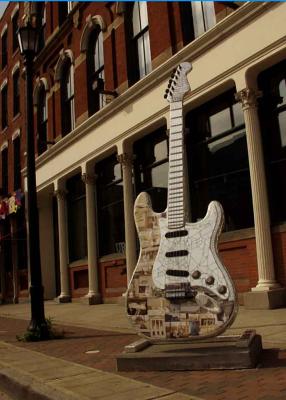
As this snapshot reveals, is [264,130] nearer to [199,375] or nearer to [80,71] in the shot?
[199,375]

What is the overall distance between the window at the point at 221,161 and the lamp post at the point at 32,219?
5048mm

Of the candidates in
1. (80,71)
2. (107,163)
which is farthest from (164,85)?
(80,71)

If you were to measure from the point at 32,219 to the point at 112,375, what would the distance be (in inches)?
200

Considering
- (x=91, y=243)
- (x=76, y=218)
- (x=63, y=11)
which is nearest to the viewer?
(x=91, y=243)

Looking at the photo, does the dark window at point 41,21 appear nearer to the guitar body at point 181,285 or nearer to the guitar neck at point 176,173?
the guitar neck at point 176,173

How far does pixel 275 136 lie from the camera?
11945 mm

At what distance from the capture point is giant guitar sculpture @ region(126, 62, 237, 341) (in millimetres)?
5754

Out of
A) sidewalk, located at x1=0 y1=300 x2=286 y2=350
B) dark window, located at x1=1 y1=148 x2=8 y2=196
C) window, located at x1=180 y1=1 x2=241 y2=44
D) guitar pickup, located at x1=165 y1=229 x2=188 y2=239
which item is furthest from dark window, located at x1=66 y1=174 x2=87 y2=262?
guitar pickup, located at x1=165 y1=229 x2=188 y2=239

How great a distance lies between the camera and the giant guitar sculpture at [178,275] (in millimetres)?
5754

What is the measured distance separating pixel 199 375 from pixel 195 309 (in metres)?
0.72

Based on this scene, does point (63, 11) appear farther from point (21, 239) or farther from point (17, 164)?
point (21, 239)

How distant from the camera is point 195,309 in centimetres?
584

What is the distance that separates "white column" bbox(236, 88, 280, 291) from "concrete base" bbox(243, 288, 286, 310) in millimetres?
147

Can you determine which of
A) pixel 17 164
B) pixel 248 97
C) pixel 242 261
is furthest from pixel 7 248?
pixel 248 97
